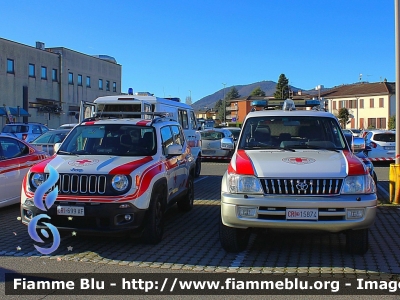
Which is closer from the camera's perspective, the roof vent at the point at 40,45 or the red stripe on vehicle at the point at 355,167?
the red stripe on vehicle at the point at 355,167

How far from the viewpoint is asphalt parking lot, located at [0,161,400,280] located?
582 cm

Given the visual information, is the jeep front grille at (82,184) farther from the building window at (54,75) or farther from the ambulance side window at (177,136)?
the building window at (54,75)

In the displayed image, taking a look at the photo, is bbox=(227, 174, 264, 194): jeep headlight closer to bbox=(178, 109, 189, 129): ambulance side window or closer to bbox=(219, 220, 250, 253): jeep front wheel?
bbox=(219, 220, 250, 253): jeep front wheel

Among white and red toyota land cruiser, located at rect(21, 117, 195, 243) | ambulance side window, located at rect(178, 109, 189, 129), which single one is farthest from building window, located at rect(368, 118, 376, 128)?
white and red toyota land cruiser, located at rect(21, 117, 195, 243)

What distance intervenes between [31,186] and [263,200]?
3.23 meters

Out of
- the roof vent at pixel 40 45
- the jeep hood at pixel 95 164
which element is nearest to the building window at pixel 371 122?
the roof vent at pixel 40 45

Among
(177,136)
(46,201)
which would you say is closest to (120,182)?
(46,201)

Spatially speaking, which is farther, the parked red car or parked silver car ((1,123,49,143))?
parked silver car ((1,123,49,143))

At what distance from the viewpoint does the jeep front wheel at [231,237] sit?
249 inches

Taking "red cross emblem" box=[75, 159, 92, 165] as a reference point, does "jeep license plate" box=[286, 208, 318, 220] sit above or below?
below

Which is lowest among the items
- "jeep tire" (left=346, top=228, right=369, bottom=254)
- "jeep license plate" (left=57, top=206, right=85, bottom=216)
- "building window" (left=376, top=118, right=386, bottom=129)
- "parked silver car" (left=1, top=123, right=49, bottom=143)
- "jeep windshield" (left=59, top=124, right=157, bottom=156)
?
"jeep tire" (left=346, top=228, right=369, bottom=254)

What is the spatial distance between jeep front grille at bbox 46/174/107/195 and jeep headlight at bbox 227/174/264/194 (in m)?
1.72

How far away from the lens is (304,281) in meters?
5.36

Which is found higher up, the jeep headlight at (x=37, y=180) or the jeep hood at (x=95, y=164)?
the jeep hood at (x=95, y=164)
